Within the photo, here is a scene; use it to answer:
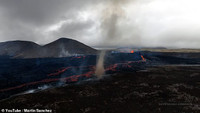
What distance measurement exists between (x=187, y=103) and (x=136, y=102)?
8742mm

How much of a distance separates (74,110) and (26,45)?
198 meters

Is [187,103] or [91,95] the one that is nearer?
[187,103]

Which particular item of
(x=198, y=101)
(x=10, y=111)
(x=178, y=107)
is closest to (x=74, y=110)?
(x=10, y=111)

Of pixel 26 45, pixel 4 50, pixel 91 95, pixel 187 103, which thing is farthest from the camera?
pixel 26 45

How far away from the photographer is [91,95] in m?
23.7

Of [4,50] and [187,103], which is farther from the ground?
[4,50]

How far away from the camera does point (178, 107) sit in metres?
17.9

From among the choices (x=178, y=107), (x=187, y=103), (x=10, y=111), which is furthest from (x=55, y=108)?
(x=187, y=103)

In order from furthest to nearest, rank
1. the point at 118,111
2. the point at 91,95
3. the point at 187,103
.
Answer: the point at 91,95 < the point at 187,103 < the point at 118,111

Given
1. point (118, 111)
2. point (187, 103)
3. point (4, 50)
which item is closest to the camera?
point (118, 111)

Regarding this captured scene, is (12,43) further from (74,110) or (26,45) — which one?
(74,110)

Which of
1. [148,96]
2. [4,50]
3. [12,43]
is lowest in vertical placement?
[148,96]

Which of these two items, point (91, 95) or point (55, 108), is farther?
point (91, 95)

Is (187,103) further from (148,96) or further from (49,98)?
(49,98)
